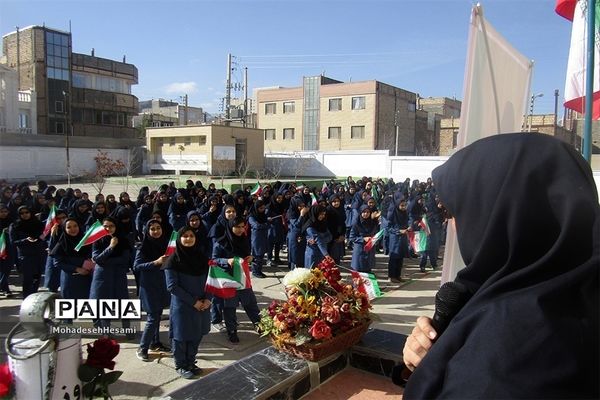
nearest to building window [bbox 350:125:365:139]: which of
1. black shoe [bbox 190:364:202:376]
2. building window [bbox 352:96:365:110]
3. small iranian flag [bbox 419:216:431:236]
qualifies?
building window [bbox 352:96:365:110]

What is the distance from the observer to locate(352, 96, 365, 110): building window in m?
45.9

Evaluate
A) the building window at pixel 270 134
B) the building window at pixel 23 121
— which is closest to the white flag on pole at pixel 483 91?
the building window at pixel 23 121

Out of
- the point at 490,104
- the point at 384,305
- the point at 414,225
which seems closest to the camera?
the point at 490,104

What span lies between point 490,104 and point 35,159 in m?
35.7

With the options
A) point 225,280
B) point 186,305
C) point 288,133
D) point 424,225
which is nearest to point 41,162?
point 288,133

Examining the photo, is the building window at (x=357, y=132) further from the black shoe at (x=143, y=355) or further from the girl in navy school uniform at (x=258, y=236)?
the black shoe at (x=143, y=355)

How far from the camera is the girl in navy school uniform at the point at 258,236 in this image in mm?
9281

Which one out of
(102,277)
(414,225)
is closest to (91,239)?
(102,277)

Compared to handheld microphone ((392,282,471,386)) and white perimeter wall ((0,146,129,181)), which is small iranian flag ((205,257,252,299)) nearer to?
handheld microphone ((392,282,471,386))

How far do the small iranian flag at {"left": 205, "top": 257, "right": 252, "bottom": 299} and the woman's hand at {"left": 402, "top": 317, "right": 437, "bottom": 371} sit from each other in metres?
4.60

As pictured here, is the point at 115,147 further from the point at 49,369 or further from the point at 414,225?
the point at 49,369

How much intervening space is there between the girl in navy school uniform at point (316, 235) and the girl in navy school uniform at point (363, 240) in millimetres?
534

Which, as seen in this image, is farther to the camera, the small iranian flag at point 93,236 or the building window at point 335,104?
the building window at point 335,104

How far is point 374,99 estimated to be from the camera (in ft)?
148
